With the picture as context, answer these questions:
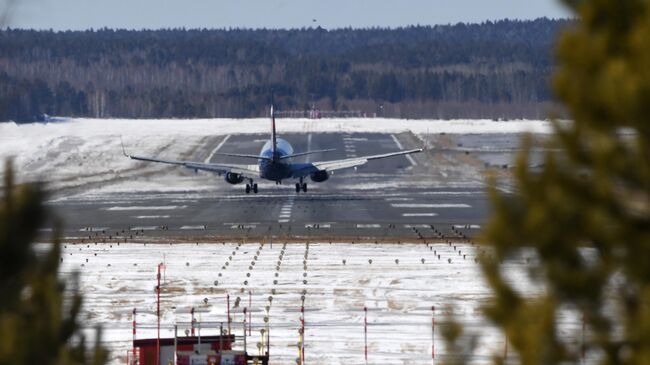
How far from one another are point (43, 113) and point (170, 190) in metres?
106

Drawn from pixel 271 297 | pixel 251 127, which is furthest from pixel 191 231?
pixel 251 127

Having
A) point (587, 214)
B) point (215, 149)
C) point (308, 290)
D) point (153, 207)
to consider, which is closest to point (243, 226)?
point (153, 207)

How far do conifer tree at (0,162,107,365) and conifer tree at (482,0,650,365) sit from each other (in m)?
3.59

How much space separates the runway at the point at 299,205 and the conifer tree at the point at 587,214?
3431 cm

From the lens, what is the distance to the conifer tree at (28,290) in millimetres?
10023

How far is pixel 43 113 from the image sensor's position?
18325 cm

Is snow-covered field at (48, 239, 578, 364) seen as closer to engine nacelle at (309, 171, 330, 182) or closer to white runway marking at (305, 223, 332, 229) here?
white runway marking at (305, 223, 332, 229)

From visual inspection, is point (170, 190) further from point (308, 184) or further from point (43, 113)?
point (43, 113)

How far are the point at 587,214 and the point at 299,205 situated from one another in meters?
59.6

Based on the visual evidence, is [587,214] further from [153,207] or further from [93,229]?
[153,207]

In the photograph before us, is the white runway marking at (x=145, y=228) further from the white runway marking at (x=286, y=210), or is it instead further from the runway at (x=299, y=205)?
the white runway marking at (x=286, y=210)

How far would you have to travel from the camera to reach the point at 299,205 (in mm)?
68500

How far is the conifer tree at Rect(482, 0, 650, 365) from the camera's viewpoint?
8.77 meters

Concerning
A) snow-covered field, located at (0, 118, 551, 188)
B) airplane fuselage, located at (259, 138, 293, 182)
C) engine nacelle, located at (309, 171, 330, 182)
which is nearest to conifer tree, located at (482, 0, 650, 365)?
airplane fuselage, located at (259, 138, 293, 182)
